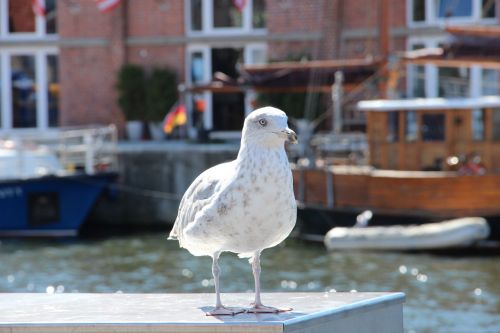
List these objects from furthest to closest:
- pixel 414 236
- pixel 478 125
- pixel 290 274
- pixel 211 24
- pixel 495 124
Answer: pixel 211 24 < pixel 478 125 < pixel 495 124 < pixel 414 236 < pixel 290 274

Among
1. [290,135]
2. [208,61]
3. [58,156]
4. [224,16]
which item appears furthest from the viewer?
[224,16]

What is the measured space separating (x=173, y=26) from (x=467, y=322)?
49.5 ft

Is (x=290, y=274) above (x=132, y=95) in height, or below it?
below

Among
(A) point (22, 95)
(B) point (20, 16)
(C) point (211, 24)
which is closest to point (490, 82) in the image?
(C) point (211, 24)

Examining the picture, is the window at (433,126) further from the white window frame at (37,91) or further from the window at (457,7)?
the white window frame at (37,91)

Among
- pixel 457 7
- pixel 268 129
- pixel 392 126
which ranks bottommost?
pixel 392 126

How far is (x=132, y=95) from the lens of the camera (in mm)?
26578

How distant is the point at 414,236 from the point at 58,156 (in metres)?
8.22

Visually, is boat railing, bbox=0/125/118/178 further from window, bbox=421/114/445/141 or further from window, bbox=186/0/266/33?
window, bbox=421/114/445/141

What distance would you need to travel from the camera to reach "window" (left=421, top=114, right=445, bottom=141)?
20.8m

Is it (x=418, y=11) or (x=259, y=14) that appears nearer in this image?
(x=418, y=11)

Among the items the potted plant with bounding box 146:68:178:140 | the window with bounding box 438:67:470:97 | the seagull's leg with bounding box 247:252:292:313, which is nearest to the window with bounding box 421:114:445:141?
the window with bounding box 438:67:470:97

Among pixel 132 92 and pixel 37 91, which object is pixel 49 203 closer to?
pixel 132 92

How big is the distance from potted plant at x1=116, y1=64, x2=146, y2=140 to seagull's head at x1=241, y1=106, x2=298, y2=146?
835 inches
